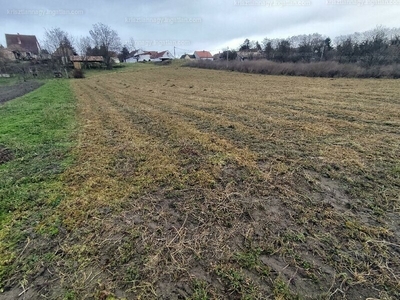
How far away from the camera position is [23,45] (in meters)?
56.3

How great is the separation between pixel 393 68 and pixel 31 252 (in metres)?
27.1

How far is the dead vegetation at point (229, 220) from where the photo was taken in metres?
1.54

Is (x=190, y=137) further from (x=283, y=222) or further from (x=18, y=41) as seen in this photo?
(x=18, y=41)

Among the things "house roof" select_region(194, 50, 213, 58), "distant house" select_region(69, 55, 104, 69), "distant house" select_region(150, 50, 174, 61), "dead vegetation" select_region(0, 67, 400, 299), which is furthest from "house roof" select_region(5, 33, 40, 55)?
"dead vegetation" select_region(0, 67, 400, 299)

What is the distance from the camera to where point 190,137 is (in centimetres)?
459

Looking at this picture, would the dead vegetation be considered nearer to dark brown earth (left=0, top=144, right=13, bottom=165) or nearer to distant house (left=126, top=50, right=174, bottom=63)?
dark brown earth (left=0, top=144, right=13, bottom=165)

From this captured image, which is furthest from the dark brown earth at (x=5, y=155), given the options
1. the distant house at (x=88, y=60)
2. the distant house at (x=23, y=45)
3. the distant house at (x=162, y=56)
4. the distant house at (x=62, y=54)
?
the distant house at (x=162, y=56)

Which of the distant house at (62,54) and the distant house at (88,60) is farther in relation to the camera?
the distant house at (88,60)

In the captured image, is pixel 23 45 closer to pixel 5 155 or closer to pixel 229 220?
pixel 5 155

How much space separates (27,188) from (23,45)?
253ft

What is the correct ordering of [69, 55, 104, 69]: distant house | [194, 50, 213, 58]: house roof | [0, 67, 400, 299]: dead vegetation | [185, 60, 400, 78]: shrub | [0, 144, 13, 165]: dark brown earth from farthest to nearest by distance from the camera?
[194, 50, 213, 58]: house roof → [69, 55, 104, 69]: distant house → [185, 60, 400, 78]: shrub → [0, 144, 13, 165]: dark brown earth → [0, 67, 400, 299]: dead vegetation

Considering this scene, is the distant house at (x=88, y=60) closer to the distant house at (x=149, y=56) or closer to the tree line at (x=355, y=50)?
the distant house at (x=149, y=56)

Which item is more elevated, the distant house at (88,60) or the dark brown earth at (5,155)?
the distant house at (88,60)

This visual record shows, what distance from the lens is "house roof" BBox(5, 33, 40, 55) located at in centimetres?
5409
